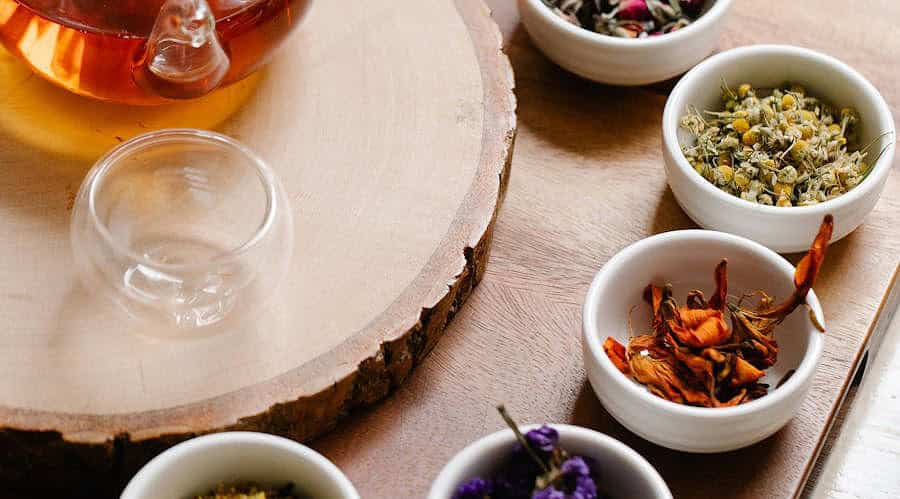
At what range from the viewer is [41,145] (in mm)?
1008

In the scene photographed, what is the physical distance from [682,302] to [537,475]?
0.89 feet

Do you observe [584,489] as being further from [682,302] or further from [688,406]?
[682,302]

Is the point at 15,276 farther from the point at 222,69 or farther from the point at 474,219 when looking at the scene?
the point at 474,219

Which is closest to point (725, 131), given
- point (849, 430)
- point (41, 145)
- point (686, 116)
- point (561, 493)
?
point (686, 116)

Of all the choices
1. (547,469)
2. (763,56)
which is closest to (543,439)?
(547,469)

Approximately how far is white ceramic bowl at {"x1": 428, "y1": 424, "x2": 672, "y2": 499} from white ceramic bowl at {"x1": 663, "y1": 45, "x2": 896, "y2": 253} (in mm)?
287

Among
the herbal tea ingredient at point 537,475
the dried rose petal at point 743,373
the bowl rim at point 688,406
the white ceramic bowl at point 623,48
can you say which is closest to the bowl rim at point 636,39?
the white ceramic bowl at point 623,48

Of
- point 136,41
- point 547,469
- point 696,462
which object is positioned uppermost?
point 136,41

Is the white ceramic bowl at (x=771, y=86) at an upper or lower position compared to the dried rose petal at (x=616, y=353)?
upper

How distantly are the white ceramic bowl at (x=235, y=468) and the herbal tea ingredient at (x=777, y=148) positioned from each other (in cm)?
46

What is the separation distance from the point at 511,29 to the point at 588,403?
456 mm

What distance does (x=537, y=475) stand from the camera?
2.74ft

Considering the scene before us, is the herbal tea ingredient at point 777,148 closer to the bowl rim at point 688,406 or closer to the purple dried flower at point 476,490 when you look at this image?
the bowl rim at point 688,406

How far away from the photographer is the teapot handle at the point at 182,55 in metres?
0.85
